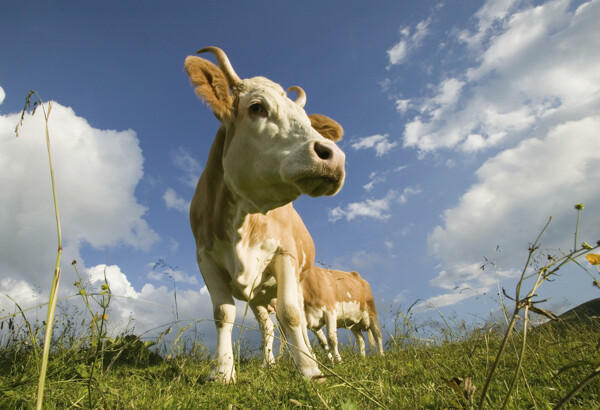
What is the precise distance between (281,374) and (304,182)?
1.82 meters

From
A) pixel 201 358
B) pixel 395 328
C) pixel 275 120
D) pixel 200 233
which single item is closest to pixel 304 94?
pixel 275 120

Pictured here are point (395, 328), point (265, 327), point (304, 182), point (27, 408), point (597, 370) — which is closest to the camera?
point (597, 370)

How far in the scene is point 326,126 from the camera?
5.10m

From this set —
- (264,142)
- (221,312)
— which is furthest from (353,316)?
(264,142)

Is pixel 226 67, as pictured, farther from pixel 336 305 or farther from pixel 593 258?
pixel 336 305

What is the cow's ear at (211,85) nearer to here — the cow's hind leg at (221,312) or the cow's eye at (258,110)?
the cow's eye at (258,110)

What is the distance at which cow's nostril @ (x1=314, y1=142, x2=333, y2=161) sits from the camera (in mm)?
3169

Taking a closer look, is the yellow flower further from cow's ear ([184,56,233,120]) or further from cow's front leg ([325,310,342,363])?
cow's front leg ([325,310,342,363])

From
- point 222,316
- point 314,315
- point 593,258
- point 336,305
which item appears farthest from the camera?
point 336,305

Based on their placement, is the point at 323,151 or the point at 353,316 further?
the point at 353,316

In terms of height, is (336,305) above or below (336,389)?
above

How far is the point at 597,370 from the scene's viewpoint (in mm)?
901

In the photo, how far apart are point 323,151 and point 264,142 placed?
2.42 feet

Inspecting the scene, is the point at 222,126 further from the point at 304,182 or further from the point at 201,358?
the point at 201,358
